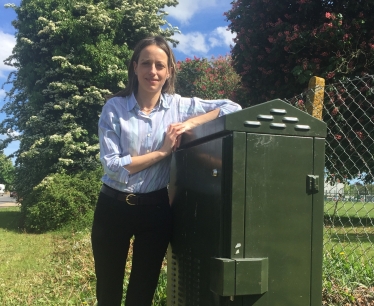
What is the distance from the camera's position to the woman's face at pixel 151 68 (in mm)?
2061

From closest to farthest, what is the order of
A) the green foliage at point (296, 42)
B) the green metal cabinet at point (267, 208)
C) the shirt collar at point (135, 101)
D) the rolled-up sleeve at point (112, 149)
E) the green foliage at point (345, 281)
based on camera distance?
the green metal cabinet at point (267, 208) → the rolled-up sleeve at point (112, 149) → the shirt collar at point (135, 101) → the green foliage at point (345, 281) → the green foliage at point (296, 42)

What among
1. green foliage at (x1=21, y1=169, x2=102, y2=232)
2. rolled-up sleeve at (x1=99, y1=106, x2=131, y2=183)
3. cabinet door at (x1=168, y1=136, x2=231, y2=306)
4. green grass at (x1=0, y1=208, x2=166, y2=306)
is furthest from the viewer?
green foliage at (x1=21, y1=169, x2=102, y2=232)

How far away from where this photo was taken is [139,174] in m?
1.96

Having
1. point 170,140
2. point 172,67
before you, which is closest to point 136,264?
point 170,140

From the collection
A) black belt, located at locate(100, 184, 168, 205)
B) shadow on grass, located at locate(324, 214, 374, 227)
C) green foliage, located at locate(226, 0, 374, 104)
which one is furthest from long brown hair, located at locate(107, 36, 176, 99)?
green foliage, located at locate(226, 0, 374, 104)

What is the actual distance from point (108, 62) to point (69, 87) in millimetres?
1282

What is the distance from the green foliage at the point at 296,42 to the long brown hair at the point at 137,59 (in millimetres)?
4452

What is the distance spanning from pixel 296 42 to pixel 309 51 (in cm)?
28

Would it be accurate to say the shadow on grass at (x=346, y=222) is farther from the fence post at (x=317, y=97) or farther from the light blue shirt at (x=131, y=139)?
the light blue shirt at (x=131, y=139)

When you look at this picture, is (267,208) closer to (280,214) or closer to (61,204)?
(280,214)

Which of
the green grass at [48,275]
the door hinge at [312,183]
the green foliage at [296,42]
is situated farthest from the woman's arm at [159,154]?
the green foliage at [296,42]

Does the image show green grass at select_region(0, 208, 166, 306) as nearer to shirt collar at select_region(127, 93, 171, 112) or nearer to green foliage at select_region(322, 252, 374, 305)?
green foliage at select_region(322, 252, 374, 305)

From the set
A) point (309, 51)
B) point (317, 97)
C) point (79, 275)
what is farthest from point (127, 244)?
point (309, 51)

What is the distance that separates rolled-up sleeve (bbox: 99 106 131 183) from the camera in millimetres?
1864
